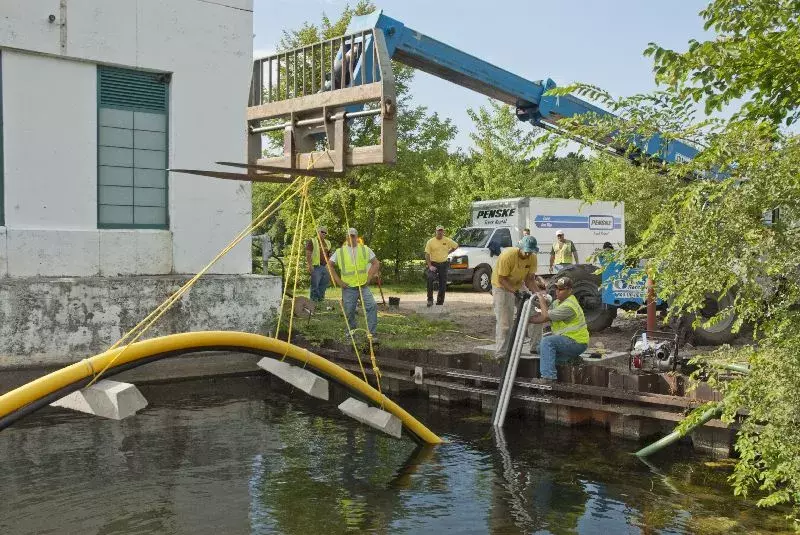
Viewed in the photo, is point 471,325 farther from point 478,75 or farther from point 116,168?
point 116,168

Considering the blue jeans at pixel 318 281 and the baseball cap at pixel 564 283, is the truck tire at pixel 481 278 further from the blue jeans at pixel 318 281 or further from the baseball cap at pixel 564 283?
the baseball cap at pixel 564 283

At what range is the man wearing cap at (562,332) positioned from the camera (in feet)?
32.8

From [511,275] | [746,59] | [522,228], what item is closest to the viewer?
[746,59]

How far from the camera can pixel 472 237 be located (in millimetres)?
25875

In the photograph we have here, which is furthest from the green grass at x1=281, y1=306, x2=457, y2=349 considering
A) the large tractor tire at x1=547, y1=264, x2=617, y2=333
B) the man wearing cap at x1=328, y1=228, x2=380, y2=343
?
the large tractor tire at x1=547, y1=264, x2=617, y2=333

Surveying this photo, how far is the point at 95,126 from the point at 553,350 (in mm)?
7061

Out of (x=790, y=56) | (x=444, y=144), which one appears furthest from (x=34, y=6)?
(x=444, y=144)

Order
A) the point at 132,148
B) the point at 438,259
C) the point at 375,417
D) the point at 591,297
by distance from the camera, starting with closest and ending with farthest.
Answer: the point at 375,417 < the point at 132,148 < the point at 591,297 < the point at 438,259

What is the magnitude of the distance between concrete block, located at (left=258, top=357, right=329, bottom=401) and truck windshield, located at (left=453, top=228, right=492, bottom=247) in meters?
18.0

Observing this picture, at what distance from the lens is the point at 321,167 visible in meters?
6.46

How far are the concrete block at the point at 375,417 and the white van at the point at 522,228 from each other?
1623 cm

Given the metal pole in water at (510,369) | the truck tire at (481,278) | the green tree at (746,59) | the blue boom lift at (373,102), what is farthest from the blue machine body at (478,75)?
the truck tire at (481,278)

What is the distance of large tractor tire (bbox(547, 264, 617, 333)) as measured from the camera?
14.7 metres

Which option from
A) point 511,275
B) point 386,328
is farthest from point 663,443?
point 386,328
